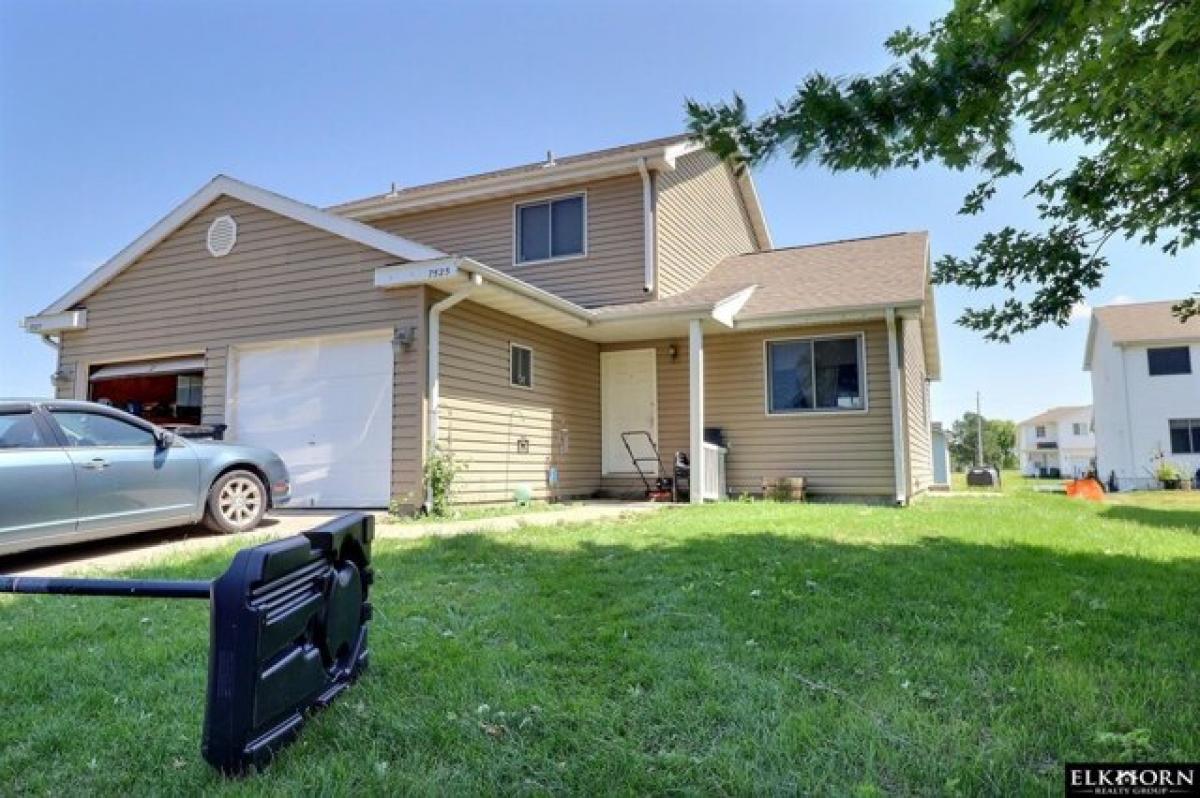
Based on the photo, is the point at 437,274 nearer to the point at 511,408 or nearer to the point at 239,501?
the point at 511,408

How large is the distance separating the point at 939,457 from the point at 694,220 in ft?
32.0

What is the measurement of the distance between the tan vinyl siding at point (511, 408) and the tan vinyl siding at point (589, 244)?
103 cm

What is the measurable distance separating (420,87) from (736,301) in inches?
229

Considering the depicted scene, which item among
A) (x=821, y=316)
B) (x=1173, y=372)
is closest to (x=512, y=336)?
(x=821, y=316)

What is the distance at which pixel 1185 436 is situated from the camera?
23.2 meters

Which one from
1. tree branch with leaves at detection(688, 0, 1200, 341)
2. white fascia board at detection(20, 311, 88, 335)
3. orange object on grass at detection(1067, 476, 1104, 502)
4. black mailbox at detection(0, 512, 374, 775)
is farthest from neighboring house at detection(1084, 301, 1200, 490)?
white fascia board at detection(20, 311, 88, 335)

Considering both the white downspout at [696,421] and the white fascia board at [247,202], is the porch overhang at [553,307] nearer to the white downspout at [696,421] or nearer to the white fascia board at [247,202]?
the white fascia board at [247,202]

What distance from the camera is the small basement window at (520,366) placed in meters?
9.80

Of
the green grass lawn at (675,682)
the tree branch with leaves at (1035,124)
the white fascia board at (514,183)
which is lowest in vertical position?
the green grass lawn at (675,682)

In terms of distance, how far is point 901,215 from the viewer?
1257cm

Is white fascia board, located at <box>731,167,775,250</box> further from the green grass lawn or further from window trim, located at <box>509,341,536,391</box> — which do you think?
the green grass lawn

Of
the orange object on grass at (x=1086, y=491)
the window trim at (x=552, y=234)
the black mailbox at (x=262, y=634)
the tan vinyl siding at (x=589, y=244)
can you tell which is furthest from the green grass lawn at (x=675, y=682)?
the orange object on grass at (x=1086, y=491)

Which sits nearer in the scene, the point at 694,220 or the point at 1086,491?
the point at 694,220

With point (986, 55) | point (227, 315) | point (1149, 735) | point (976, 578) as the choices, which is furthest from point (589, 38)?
point (1149, 735)
